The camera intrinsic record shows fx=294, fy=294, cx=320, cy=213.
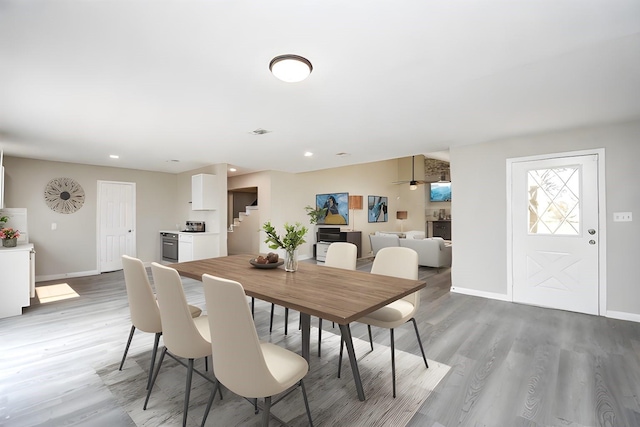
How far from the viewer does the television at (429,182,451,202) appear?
10.7 metres

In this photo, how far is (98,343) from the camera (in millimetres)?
2818

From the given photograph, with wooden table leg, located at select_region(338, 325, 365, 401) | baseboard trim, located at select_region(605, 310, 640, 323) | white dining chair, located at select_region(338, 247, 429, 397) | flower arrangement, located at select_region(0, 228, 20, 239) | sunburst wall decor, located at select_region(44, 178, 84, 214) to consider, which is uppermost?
sunburst wall decor, located at select_region(44, 178, 84, 214)

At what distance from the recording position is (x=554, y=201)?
383 cm

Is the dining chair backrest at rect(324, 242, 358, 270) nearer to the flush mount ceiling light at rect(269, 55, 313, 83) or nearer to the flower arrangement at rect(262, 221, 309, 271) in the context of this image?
the flower arrangement at rect(262, 221, 309, 271)

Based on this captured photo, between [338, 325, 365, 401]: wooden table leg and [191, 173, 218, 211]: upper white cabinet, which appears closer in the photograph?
[338, 325, 365, 401]: wooden table leg

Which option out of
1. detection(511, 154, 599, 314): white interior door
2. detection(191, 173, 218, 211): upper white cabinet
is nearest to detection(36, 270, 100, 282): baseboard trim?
detection(191, 173, 218, 211): upper white cabinet

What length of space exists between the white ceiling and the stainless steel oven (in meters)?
3.06

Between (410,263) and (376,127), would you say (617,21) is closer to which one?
(410,263)

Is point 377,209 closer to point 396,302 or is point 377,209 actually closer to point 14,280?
point 396,302

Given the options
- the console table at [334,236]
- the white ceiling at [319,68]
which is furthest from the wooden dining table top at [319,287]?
the console table at [334,236]

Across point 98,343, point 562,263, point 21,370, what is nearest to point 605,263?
point 562,263

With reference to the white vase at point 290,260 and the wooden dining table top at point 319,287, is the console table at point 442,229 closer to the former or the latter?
the wooden dining table top at point 319,287

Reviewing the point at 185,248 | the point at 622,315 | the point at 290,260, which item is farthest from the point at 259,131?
the point at 622,315

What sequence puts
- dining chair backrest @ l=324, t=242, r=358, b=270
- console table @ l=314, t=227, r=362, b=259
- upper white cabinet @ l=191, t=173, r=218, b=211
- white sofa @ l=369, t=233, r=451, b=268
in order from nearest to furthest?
dining chair backrest @ l=324, t=242, r=358, b=270 → upper white cabinet @ l=191, t=173, r=218, b=211 → white sofa @ l=369, t=233, r=451, b=268 → console table @ l=314, t=227, r=362, b=259
